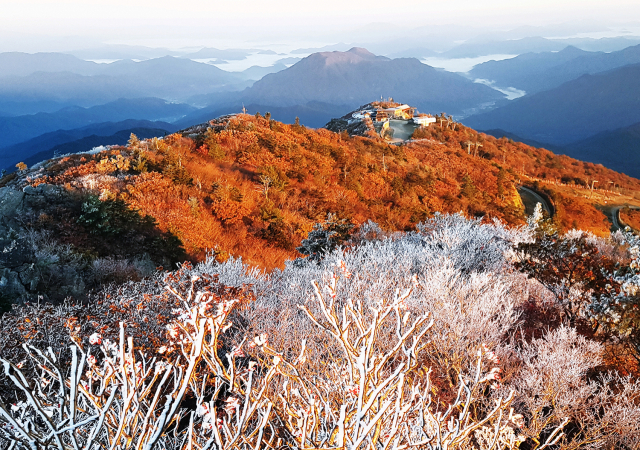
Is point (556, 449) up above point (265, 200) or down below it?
below

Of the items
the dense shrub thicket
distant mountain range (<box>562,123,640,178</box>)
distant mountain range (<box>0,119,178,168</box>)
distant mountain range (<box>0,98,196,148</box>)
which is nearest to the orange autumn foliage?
the dense shrub thicket

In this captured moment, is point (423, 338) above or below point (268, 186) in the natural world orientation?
below

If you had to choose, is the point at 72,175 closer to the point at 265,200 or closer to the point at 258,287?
the point at 265,200

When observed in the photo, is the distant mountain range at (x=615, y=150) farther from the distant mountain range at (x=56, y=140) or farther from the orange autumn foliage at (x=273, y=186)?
the distant mountain range at (x=56, y=140)

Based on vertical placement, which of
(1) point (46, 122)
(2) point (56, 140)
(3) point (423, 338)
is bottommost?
(2) point (56, 140)

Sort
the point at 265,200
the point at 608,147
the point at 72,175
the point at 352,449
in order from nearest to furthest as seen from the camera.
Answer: the point at 352,449 < the point at 72,175 < the point at 265,200 < the point at 608,147

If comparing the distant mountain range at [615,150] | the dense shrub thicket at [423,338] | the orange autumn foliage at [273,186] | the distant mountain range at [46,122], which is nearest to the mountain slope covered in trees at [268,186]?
the orange autumn foliage at [273,186]

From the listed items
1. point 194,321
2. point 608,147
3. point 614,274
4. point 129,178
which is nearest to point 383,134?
point 129,178

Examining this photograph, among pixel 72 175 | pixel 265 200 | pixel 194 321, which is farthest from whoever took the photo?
pixel 265 200

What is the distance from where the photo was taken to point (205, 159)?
52.5ft

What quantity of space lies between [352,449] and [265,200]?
1187 cm

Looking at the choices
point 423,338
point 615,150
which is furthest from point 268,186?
point 615,150

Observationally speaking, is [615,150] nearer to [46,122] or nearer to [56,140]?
[56,140]

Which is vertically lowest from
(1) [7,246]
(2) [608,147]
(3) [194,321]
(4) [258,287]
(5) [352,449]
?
(2) [608,147]
